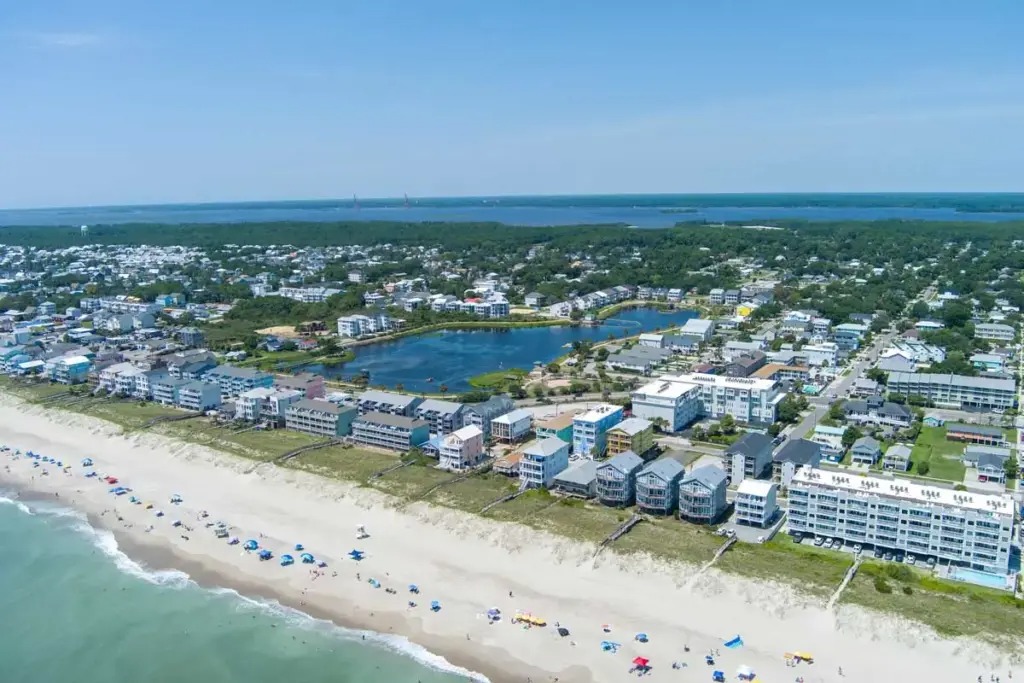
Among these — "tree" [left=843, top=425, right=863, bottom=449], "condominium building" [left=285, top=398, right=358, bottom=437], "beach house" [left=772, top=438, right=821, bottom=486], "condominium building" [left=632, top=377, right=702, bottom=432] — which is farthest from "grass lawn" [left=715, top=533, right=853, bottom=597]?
"condominium building" [left=285, top=398, right=358, bottom=437]

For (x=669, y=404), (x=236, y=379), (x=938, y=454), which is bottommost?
(x=938, y=454)

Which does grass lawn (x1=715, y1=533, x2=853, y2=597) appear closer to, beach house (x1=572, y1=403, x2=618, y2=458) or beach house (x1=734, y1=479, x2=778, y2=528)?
beach house (x1=734, y1=479, x2=778, y2=528)

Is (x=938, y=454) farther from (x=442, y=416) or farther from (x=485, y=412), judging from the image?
(x=442, y=416)

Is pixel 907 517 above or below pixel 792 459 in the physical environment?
above

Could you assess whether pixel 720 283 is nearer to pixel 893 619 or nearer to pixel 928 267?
pixel 928 267

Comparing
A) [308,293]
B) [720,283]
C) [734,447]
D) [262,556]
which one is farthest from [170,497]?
[720,283]

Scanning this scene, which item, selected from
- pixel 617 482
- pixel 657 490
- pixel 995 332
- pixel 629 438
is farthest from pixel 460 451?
pixel 995 332

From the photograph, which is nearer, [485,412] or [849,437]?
[849,437]

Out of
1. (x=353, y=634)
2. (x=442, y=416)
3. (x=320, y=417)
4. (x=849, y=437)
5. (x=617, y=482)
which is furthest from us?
(x=320, y=417)
